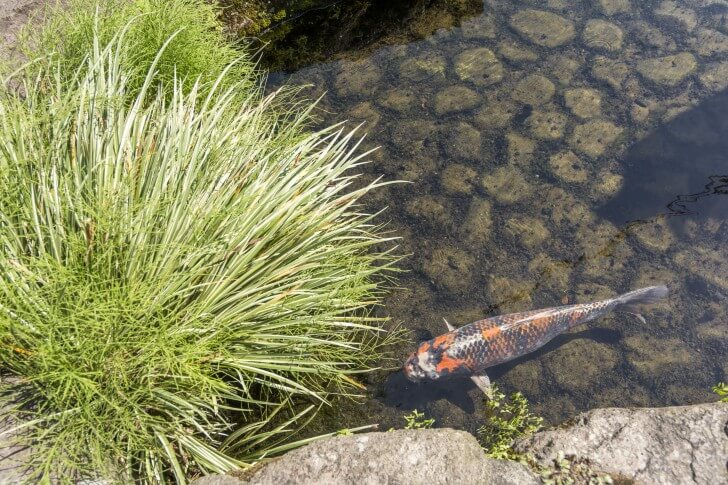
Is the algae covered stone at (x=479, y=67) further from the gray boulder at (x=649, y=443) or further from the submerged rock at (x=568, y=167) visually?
the gray boulder at (x=649, y=443)

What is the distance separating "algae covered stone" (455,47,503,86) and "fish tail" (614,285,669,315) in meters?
2.53

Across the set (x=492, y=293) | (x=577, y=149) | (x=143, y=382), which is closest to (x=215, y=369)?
(x=143, y=382)

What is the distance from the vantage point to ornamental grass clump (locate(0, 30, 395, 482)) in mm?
2770

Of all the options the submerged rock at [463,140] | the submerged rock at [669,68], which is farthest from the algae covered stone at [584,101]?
the submerged rock at [463,140]

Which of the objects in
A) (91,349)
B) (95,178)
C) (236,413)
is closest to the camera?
(91,349)

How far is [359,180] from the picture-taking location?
5.29 meters

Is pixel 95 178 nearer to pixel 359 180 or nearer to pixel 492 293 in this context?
pixel 359 180

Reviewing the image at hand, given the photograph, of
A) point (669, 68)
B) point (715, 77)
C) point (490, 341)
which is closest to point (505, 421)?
point (490, 341)

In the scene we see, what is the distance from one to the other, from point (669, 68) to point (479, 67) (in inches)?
71.6

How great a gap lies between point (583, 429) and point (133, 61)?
144 inches

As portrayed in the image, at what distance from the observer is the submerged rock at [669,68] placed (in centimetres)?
593

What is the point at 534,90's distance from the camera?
5891mm

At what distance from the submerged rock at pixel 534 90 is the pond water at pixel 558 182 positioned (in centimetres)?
2

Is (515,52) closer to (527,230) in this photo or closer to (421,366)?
(527,230)
